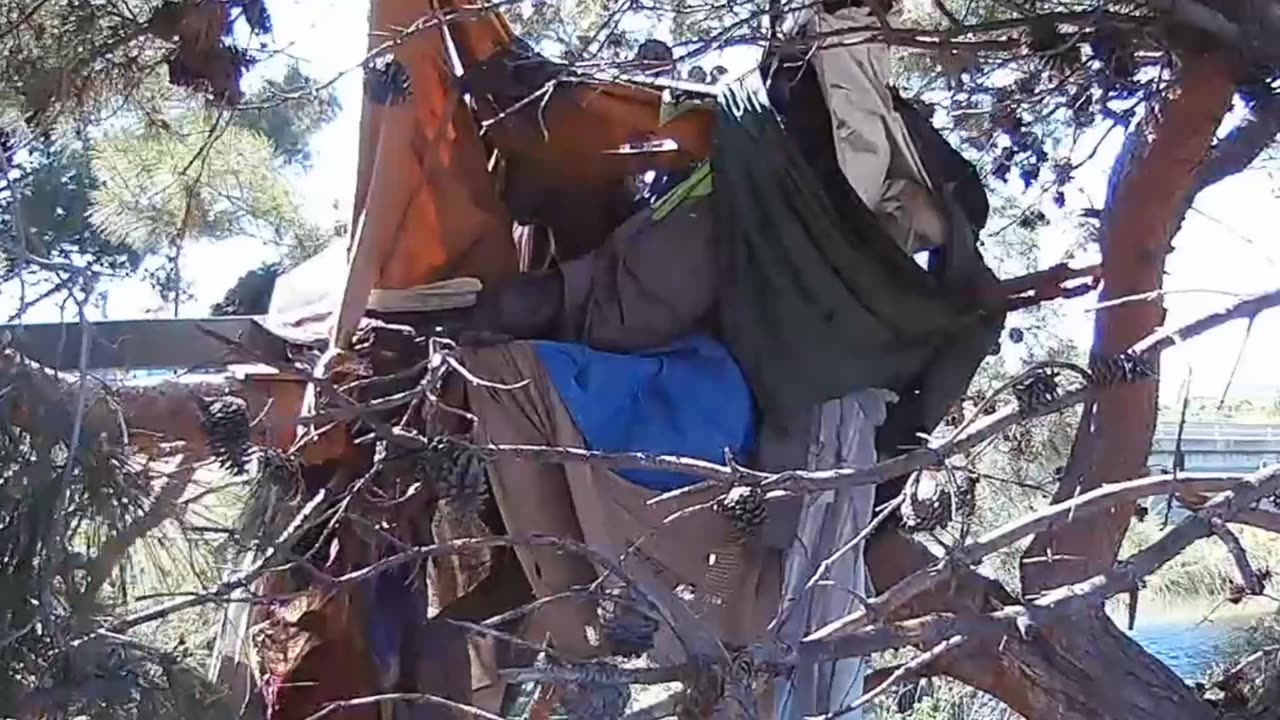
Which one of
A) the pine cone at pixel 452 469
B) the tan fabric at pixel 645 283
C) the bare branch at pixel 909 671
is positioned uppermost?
the tan fabric at pixel 645 283

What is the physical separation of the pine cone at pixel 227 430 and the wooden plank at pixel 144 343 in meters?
0.05

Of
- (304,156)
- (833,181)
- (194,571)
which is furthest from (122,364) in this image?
(304,156)

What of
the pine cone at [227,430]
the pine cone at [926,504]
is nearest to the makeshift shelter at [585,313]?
the pine cone at [926,504]

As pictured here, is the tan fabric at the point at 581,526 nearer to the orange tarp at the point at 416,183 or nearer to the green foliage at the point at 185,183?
the orange tarp at the point at 416,183

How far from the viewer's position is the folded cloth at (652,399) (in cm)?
141

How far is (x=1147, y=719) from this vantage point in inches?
57.1

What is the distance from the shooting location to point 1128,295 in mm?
1592

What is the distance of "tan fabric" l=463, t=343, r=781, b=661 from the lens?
4.63 feet

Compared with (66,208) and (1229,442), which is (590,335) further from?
(1229,442)

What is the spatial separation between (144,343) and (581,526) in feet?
1.49

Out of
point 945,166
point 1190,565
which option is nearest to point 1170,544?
point 945,166

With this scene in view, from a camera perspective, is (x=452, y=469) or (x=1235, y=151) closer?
(x=452, y=469)

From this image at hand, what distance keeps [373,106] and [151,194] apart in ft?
1.93

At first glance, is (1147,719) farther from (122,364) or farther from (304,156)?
(304,156)
